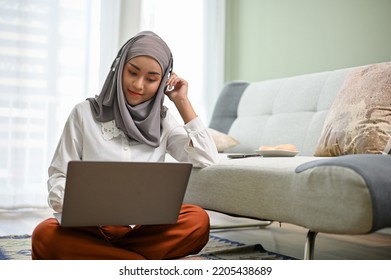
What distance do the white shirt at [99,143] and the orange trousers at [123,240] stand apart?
89 mm

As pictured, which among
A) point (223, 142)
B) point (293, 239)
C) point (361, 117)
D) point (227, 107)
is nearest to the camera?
point (361, 117)

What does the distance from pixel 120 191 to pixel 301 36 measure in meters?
2.40

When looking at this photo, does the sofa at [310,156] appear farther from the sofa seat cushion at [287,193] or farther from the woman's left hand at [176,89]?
the woman's left hand at [176,89]

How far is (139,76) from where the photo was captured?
1726 mm

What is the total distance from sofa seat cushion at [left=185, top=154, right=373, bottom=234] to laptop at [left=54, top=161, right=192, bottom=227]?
1.25ft

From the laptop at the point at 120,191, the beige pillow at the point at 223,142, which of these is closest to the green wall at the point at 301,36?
the beige pillow at the point at 223,142

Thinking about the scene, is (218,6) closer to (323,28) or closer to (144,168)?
(323,28)

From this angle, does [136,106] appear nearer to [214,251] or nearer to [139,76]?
[139,76]

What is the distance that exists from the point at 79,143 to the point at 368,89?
46.8 inches

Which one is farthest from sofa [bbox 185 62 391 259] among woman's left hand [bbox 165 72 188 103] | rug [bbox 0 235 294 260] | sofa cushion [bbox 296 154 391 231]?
woman's left hand [bbox 165 72 188 103]

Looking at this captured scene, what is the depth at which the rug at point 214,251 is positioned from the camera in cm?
199

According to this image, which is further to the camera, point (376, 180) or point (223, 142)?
point (223, 142)

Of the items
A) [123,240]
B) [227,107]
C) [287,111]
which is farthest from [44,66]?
[123,240]

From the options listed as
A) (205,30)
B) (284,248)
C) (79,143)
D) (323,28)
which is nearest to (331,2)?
(323,28)
